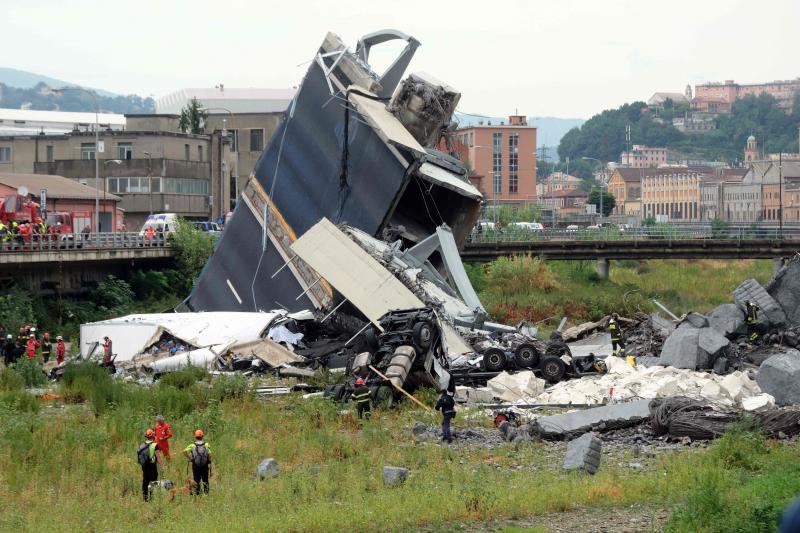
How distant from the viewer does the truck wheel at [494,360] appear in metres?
27.5

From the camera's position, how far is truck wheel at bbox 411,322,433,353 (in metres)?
25.5

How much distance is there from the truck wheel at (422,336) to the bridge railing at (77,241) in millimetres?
19040

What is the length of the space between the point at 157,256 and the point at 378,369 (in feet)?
85.6

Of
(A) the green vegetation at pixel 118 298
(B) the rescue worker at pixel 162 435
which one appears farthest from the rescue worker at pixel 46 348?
(B) the rescue worker at pixel 162 435

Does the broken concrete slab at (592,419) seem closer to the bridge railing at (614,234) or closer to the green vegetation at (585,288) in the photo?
the green vegetation at (585,288)

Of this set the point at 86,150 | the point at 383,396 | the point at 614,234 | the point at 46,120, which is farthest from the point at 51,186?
the point at 46,120

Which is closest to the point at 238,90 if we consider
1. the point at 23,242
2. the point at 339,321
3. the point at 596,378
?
the point at 23,242

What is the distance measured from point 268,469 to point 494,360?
9936 mm

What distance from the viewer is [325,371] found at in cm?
2870

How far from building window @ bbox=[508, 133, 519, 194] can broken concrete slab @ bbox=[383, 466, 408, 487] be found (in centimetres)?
12054

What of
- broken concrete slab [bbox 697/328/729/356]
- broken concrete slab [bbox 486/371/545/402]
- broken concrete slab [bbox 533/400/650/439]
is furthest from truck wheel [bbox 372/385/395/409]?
broken concrete slab [bbox 697/328/729/356]

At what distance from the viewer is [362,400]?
23.4m

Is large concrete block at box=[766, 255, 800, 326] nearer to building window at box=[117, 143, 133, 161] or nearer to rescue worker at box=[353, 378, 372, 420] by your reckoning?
rescue worker at box=[353, 378, 372, 420]

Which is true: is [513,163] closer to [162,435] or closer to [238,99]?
[238,99]
